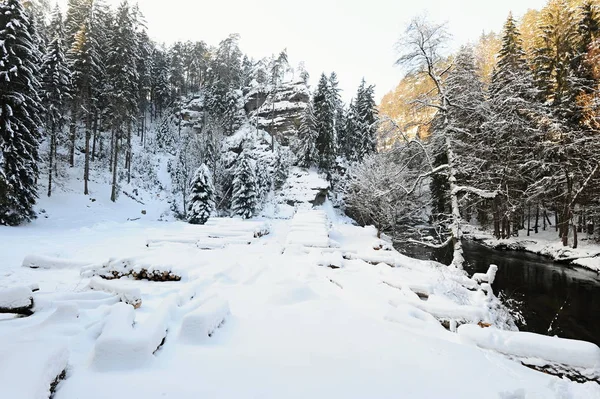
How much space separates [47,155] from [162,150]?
616 inches

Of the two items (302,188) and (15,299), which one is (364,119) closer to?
(302,188)

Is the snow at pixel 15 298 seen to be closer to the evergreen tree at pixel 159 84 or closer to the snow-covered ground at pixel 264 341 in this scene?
the snow-covered ground at pixel 264 341

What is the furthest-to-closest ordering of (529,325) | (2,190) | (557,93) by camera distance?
(557,93), (529,325), (2,190)

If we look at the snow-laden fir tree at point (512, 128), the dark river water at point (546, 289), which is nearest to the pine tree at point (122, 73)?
the snow-laden fir tree at point (512, 128)

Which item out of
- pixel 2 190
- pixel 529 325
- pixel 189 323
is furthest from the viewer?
pixel 529 325

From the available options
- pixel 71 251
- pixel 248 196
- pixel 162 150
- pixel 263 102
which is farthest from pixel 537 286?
pixel 263 102

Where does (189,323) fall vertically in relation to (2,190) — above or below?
below

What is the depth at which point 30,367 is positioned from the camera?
7.02 feet

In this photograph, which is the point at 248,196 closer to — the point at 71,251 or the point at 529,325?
the point at 71,251

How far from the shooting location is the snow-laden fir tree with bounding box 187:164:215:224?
23391 millimetres

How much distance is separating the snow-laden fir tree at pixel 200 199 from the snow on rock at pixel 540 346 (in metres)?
22.3

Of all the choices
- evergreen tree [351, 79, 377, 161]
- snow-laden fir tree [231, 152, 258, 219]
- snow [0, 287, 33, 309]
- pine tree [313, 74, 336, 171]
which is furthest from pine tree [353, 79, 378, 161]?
snow [0, 287, 33, 309]

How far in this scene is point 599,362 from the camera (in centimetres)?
321

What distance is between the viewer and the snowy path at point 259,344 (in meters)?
2.46
